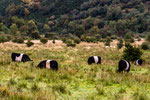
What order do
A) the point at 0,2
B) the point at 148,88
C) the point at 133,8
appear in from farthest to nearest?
the point at 0,2 → the point at 133,8 → the point at 148,88

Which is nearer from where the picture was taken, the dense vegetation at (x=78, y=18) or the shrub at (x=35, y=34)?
the shrub at (x=35, y=34)

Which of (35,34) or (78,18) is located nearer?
(35,34)

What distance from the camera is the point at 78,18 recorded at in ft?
331

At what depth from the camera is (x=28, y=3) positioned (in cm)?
13112

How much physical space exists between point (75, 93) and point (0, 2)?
459 ft

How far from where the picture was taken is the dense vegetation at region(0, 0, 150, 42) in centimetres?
7006

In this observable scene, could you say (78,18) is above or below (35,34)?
below

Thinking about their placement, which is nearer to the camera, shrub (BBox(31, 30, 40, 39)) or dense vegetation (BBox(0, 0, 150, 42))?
shrub (BBox(31, 30, 40, 39))

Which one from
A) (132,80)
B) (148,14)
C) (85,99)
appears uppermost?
(85,99)

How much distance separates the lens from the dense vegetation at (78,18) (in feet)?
230

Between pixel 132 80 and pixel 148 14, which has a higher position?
pixel 132 80

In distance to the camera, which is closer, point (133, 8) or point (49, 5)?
point (133, 8)

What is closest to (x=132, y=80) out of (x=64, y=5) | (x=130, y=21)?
(x=130, y=21)

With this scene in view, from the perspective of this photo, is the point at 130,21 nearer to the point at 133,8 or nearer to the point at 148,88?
the point at 133,8
